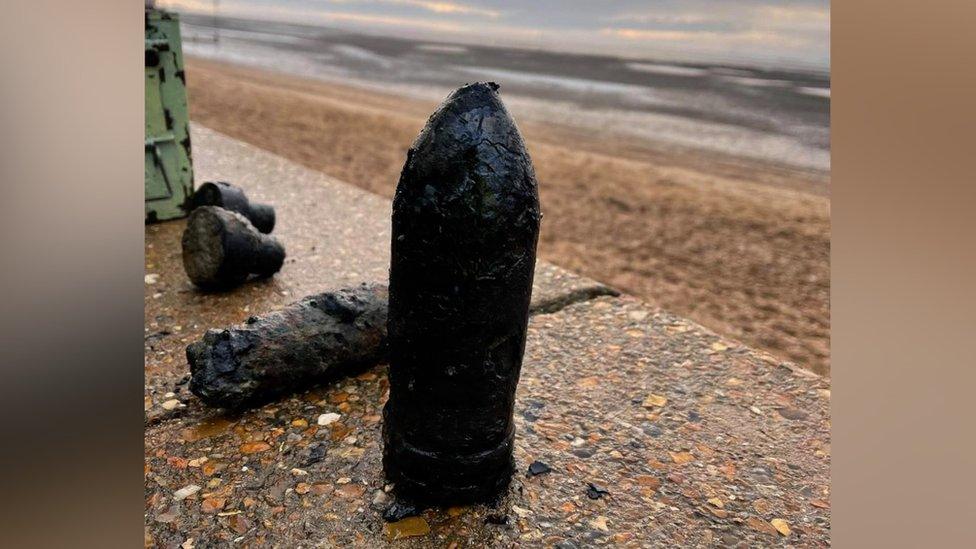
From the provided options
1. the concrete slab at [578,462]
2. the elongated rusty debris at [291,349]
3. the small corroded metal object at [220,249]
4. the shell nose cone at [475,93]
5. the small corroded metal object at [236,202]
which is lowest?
the concrete slab at [578,462]

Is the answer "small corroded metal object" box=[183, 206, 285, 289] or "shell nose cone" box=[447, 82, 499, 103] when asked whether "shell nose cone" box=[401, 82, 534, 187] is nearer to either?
"shell nose cone" box=[447, 82, 499, 103]

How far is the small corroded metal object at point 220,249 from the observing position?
347 cm

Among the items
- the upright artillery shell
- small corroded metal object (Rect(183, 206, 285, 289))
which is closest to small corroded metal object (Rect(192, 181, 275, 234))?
small corroded metal object (Rect(183, 206, 285, 289))

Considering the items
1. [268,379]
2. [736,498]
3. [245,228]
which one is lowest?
[736,498]

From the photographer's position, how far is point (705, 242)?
21.6 ft

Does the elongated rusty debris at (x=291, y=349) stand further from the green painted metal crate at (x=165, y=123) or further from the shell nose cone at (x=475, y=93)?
the green painted metal crate at (x=165, y=123)

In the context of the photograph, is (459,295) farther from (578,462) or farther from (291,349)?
(291,349)

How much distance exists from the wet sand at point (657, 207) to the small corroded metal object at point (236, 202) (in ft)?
7.99

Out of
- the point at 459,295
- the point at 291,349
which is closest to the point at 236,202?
the point at 291,349

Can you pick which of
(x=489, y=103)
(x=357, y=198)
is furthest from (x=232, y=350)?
(x=357, y=198)

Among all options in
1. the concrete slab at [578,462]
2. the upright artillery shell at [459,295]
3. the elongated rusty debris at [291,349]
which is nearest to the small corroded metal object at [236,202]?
the elongated rusty debris at [291,349]

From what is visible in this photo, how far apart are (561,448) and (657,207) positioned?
5.36 m
